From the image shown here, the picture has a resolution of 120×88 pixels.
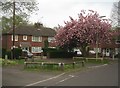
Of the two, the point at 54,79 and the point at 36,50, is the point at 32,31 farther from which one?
the point at 54,79

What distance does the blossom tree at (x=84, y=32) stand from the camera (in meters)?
60.7

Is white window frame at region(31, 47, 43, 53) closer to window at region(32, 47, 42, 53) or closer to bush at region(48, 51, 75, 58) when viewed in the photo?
window at region(32, 47, 42, 53)

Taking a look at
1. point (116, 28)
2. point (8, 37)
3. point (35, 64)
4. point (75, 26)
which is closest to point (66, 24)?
point (75, 26)

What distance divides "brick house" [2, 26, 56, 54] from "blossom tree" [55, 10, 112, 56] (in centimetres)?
1534

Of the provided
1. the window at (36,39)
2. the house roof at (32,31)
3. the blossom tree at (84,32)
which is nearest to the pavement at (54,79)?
the blossom tree at (84,32)

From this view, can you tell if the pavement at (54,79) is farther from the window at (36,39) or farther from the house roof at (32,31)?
the window at (36,39)

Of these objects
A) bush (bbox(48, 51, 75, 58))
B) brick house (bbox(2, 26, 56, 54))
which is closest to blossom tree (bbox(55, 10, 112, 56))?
bush (bbox(48, 51, 75, 58))

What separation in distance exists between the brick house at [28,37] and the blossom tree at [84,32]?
15.3 metres

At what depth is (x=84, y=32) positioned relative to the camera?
6081 cm

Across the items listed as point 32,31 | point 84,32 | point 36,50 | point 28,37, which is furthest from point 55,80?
point 32,31

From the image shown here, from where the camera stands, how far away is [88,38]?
59969mm

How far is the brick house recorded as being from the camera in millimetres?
78125

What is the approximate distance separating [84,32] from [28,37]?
25045 mm

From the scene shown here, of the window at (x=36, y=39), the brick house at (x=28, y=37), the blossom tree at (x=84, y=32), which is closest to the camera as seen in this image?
the blossom tree at (x=84, y=32)
